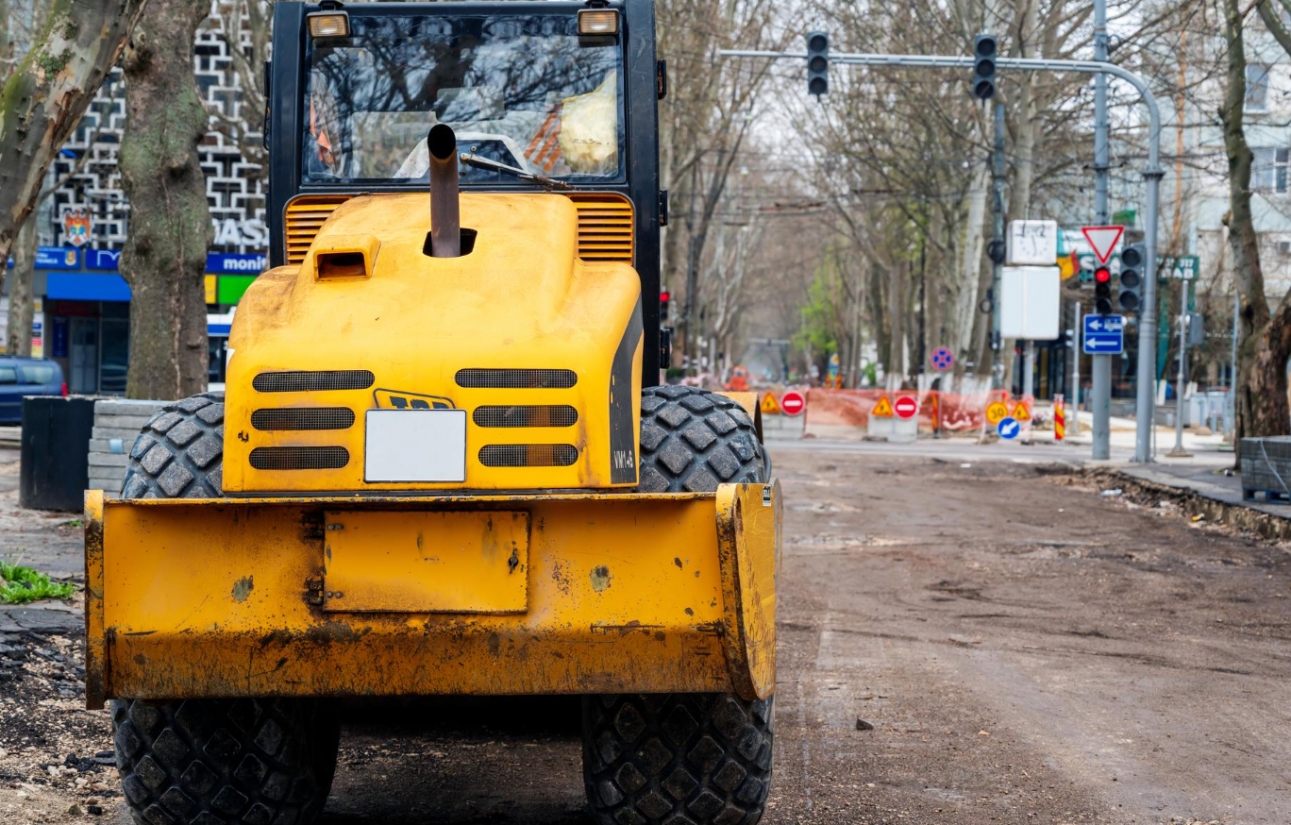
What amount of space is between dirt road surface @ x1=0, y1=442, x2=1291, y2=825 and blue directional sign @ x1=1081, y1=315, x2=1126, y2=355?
15.2 meters

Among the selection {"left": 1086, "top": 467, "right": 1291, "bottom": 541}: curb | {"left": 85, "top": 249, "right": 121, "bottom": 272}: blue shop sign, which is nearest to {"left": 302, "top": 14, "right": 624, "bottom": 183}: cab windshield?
{"left": 1086, "top": 467, "right": 1291, "bottom": 541}: curb

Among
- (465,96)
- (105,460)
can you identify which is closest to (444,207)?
(465,96)

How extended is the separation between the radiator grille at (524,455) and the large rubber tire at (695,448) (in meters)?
0.32

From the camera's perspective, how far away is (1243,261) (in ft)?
74.1

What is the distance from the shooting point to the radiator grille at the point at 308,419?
439 cm

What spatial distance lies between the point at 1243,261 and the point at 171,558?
2099cm

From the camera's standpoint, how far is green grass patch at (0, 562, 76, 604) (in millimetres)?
9055

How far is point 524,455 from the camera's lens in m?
4.38

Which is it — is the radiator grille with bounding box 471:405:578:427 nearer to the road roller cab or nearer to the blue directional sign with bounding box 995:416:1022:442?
the road roller cab

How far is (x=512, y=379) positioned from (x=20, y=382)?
92.6 feet

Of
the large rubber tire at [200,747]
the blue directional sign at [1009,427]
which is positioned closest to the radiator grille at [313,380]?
the large rubber tire at [200,747]

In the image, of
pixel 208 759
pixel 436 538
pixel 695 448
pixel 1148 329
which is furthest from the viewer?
pixel 1148 329

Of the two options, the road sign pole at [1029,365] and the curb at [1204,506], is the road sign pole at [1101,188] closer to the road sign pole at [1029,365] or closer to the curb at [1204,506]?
the curb at [1204,506]

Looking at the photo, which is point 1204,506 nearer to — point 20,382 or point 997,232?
point 997,232
